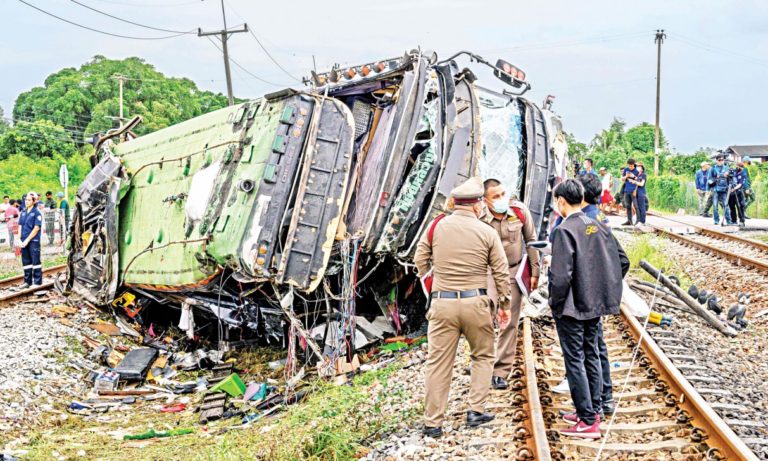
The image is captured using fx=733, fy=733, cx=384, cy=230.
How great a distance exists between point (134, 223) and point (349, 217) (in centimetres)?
413

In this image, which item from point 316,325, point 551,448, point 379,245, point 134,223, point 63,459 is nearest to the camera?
point 551,448

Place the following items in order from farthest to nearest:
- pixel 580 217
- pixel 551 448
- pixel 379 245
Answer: pixel 379 245 → pixel 580 217 → pixel 551 448

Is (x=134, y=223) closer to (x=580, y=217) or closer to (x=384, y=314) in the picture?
(x=384, y=314)

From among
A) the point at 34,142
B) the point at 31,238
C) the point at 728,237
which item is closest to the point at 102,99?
the point at 34,142

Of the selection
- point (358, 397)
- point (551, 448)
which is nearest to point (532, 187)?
point (358, 397)

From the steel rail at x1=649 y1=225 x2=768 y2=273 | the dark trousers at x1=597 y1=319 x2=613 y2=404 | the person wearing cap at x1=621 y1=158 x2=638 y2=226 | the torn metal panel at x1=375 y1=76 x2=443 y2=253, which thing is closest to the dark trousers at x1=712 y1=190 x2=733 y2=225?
the steel rail at x1=649 y1=225 x2=768 y2=273

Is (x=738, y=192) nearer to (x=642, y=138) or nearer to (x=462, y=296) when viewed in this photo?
(x=462, y=296)

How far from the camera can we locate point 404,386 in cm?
643

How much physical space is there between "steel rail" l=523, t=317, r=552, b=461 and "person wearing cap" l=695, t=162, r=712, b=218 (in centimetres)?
1460

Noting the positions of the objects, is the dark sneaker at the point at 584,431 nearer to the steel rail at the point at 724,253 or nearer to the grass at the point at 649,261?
the grass at the point at 649,261

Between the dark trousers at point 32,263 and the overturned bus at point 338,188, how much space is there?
4.60 meters

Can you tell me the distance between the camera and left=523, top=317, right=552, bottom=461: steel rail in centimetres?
416

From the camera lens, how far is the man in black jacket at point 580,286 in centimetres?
464

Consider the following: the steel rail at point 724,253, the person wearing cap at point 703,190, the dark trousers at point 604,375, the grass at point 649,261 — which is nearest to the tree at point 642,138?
the person wearing cap at point 703,190
